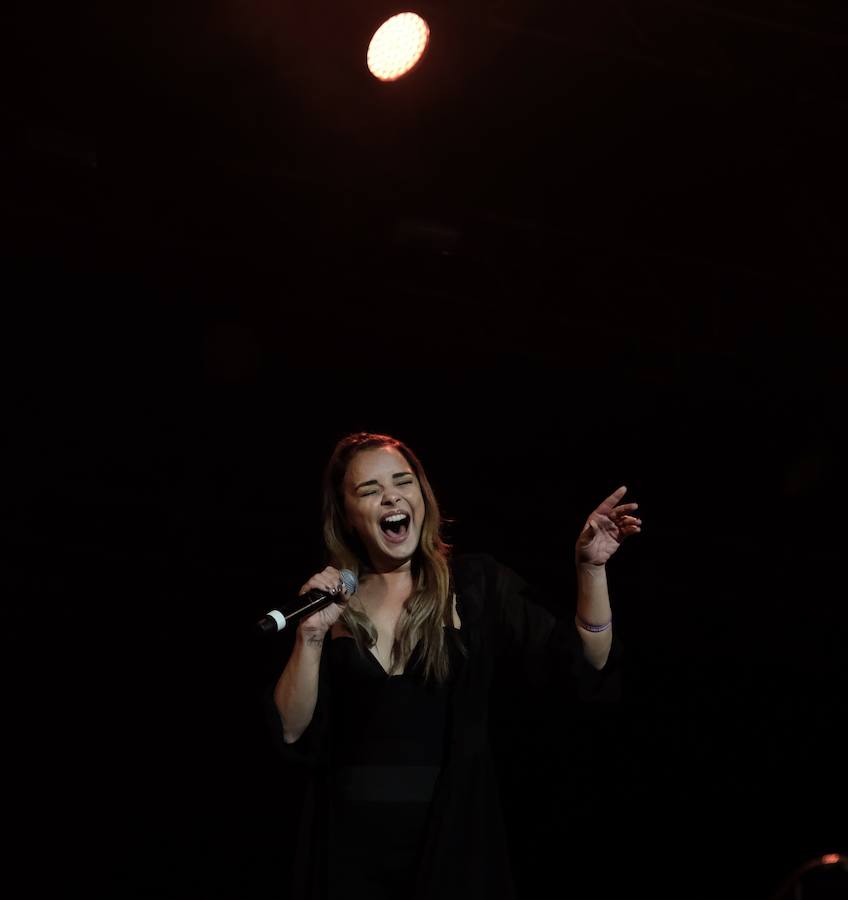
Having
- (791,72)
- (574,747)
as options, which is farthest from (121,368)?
(791,72)

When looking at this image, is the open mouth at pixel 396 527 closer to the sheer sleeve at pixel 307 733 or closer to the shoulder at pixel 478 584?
the shoulder at pixel 478 584

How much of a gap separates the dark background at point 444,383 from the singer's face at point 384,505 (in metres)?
1.04

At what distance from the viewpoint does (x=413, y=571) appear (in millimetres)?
2654

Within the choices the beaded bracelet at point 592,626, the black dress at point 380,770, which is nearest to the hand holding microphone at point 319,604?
the black dress at point 380,770

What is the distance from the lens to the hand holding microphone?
2156mm

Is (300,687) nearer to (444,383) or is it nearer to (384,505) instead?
(384,505)

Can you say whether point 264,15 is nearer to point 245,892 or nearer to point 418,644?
point 418,644

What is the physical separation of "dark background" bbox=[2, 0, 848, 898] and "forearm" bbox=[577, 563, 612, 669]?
146 centimetres

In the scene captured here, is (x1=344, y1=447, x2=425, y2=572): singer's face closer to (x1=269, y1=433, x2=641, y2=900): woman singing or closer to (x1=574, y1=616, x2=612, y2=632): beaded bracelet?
(x1=269, y1=433, x2=641, y2=900): woman singing

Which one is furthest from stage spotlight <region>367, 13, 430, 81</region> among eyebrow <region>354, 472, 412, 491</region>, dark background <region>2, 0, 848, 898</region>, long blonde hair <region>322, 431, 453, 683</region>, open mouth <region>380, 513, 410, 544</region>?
open mouth <region>380, 513, 410, 544</region>

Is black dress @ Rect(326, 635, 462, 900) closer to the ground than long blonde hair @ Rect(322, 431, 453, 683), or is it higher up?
closer to the ground

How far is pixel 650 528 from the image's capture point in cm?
436

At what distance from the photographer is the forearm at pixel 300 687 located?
2.34m

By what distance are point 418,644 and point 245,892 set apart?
1.75 metres
